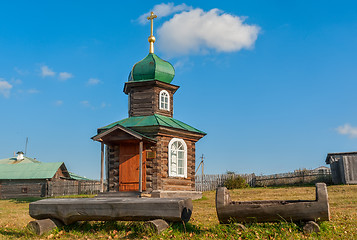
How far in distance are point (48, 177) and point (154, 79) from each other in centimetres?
1756

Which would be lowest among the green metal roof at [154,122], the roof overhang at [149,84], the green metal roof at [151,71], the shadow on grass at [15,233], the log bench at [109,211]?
the shadow on grass at [15,233]

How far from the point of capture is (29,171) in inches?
1284

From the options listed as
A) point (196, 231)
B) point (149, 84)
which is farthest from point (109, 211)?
point (149, 84)

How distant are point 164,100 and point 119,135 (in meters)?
3.88

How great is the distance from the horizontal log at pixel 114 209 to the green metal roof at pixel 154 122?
27.5ft

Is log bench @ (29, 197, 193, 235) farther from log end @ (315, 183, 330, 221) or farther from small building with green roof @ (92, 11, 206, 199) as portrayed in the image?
small building with green roof @ (92, 11, 206, 199)

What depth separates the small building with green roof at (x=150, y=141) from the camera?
16.7 metres

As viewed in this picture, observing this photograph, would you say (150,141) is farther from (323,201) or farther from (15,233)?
(323,201)

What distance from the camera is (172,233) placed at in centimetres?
763

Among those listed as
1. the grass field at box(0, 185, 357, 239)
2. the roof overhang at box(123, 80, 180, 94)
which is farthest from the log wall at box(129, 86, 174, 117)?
the grass field at box(0, 185, 357, 239)

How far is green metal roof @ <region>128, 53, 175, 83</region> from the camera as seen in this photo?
18.8 m

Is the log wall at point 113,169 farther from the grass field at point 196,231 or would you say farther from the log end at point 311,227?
the log end at point 311,227

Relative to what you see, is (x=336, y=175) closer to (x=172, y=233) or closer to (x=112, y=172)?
(x=112, y=172)

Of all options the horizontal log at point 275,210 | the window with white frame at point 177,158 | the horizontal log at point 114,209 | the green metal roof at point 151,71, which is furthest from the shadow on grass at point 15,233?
the green metal roof at point 151,71
